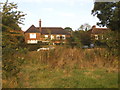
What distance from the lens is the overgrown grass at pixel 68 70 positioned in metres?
4.54

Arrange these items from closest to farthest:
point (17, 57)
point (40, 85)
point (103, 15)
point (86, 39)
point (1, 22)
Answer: point (1, 22) < point (17, 57) < point (40, 85) < point (103, 15) < point (86, 39)

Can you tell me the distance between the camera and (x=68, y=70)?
658 cm

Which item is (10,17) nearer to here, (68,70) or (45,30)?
(68,70)

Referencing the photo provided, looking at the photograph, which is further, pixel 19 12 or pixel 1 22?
pixel 19 12

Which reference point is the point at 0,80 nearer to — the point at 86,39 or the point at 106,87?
the point at 106,87

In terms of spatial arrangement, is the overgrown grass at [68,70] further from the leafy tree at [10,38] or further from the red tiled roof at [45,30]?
the red tiled roof at [45,30]

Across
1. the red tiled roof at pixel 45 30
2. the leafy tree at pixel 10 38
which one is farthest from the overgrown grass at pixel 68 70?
the red tiled roof at pixel 45 30

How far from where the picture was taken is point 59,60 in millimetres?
7898

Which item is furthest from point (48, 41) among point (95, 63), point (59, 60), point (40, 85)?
point (40, 85)

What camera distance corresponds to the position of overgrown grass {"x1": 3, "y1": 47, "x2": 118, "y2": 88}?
454 centimetres

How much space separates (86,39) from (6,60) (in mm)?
25336

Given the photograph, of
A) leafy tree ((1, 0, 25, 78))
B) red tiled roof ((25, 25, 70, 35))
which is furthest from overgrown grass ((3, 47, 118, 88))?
red tiled roof ((25, 25, 70, 35))

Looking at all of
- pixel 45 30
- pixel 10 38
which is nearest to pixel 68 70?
pixel 10 38

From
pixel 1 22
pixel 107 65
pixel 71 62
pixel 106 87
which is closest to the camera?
pixel 1 22
